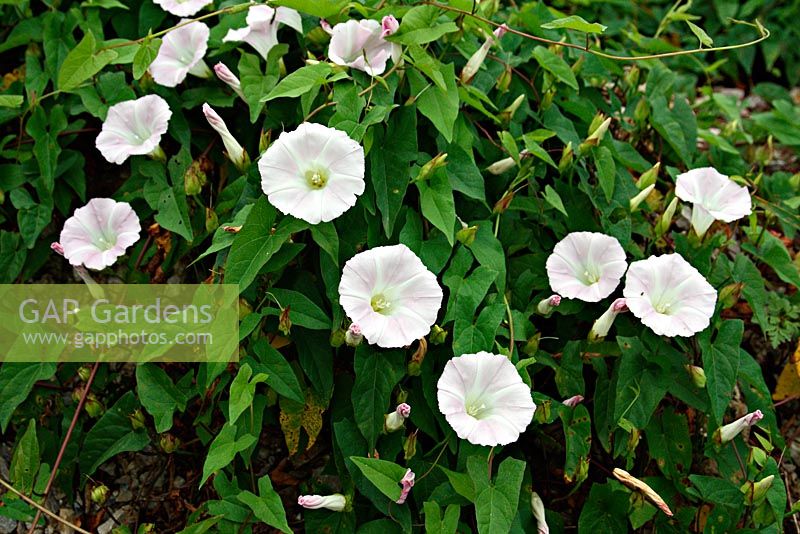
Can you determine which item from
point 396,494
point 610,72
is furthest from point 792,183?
point 396,494

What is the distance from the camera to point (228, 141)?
2104 mm

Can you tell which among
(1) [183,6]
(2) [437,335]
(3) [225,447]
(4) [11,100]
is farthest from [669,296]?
(4) [11,100]

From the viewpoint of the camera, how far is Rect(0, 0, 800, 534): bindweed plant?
1932 millimetres

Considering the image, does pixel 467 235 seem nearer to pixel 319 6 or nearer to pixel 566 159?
pixel 566 159

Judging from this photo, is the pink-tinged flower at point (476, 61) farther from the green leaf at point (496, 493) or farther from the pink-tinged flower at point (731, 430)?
the pink-tinged flower at point (731, 430)

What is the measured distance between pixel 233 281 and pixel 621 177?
127cm

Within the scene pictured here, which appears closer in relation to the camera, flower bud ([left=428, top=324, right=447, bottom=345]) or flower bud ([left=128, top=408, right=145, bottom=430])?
flower bud ([left=428, top=324, right=447, bottom=345])

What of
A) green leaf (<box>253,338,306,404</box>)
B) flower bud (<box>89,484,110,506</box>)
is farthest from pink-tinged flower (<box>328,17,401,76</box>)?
flower bud (<box>89,484,110,506</box>)

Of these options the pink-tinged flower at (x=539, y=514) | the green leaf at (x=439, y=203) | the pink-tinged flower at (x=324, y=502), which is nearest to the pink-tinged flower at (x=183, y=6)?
the green leaf at (x=439, y=203)

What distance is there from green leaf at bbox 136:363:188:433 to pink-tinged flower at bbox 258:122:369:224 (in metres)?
0.59

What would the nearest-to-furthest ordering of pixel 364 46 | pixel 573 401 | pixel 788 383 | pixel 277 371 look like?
pixel 277 371 → pixel 573 401 → pixel 364 46 → pixel 788 383

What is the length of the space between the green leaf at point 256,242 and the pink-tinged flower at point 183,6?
0.82 m

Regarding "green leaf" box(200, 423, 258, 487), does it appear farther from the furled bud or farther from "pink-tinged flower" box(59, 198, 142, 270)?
the furled bud

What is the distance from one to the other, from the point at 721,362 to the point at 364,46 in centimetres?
129
